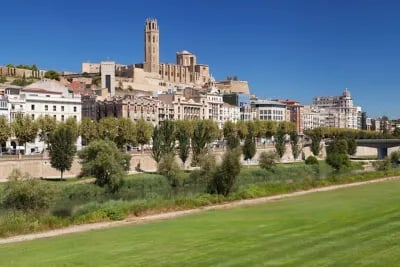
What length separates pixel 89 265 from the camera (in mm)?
16141

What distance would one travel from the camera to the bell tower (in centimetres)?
16688

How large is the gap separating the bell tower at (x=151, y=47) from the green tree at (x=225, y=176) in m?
125

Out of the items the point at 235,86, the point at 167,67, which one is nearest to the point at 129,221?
the point at 167,67

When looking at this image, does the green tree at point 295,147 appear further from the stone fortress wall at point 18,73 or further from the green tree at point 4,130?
the stone fortress wall at point 18,73

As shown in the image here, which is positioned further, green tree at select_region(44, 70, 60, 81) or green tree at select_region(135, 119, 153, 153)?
green tree at select_region(44, 70, 60, 81)

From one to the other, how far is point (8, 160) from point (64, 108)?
1132 inches

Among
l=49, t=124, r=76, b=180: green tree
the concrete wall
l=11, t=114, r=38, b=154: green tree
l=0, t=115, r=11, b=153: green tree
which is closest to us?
the concrete wall

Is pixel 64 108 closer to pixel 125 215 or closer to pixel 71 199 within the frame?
pixel 71 199

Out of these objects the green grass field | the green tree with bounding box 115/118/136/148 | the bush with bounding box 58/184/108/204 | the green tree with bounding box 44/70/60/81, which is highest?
the green tree with bounding box 44/70/60/81

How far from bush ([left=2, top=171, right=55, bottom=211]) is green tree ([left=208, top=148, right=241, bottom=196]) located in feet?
46.8

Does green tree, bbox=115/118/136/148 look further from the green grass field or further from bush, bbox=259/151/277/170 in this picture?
the green grass field

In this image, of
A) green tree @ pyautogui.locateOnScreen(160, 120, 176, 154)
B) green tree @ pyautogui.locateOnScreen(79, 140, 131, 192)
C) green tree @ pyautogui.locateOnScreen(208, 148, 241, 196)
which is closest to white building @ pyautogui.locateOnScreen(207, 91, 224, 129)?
green tree @ pyautogui.locateOnScreen(160, 120, 176, 154)

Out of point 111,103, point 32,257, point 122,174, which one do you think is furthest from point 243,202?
point 111,103

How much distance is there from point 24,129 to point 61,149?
10225mm
